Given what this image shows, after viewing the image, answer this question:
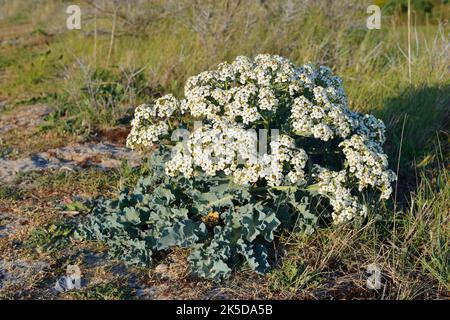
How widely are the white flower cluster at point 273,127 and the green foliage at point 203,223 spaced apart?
12 centimetres

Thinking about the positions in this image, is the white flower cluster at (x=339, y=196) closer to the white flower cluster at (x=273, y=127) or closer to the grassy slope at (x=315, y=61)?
the white flower cluster at (x=273, y=127)

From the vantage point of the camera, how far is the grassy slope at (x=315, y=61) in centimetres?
300

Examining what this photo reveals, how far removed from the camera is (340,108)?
323 centimetres

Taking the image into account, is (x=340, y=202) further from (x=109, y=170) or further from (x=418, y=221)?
(x=109, y=170)

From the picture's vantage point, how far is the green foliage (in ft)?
9.62

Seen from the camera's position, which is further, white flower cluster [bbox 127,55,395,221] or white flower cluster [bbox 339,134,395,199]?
white flower cluster [bbox 339,134,395,199]

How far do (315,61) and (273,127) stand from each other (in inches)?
104

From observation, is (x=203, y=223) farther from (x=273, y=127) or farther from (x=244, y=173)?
(x=273, y=127)

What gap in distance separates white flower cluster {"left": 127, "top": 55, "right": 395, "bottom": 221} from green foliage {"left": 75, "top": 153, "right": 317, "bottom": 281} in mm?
124

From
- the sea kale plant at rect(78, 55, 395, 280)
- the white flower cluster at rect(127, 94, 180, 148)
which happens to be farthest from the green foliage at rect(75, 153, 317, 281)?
the white flower cluster at rect(127, 94, 180, 148)

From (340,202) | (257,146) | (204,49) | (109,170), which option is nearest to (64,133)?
(109,170)

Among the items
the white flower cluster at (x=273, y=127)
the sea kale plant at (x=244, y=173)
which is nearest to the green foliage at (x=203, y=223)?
the sea kale plant at (x=244, y=173)

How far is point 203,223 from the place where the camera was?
9.93 ft

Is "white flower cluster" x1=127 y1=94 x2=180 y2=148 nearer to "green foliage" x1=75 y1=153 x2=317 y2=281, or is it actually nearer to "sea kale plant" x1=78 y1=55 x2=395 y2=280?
"sea kale plant" x1=78 y1=55 x2=395 y2=280
